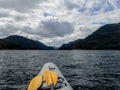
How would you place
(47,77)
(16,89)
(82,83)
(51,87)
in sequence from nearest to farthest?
(51,87) → (47,77) → (16,89) → (82,83)

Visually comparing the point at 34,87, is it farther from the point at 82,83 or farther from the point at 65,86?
the point at 82,83

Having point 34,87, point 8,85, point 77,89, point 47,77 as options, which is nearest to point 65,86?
point 47,77

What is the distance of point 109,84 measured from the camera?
2295 centimetres

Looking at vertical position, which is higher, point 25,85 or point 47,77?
point 47,77

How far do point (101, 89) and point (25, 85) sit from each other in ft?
25.4

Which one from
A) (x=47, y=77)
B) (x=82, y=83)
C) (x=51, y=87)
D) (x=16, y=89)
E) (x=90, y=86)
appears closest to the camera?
(x=51, y=87)

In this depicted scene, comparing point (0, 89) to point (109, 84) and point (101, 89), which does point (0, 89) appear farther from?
point (109, 84)

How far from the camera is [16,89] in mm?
20625

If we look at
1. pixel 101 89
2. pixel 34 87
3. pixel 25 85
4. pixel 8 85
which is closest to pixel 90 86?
pixel 101 89

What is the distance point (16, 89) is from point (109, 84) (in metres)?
9.70

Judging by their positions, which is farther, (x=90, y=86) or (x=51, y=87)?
(x=90, y=86)

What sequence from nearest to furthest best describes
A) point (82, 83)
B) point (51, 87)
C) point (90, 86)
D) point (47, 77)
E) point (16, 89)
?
point (51, 87)
point (47, 77)
point (16, 89)
point (90, 86)
point (82, 83)

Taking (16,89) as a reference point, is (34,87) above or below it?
above

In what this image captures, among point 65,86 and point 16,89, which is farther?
point 16,89
